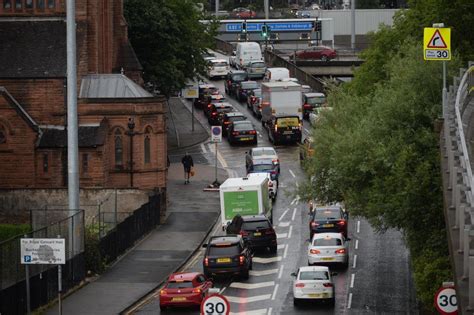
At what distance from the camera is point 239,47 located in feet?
405

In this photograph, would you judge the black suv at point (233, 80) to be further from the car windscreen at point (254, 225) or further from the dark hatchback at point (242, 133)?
the car windscreen at point (254, 225)

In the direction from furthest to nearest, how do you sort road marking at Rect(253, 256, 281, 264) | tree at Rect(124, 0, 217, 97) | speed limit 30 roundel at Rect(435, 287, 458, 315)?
1. tree at Rect(124, 0, 217, 97)
2. road marking at Rect(253, 256, 281, 264)
3. speed limit 30 roundel at Rect(435, 287, 458, 315)

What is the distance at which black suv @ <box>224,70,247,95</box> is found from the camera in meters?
109

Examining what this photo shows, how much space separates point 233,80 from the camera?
109 meters

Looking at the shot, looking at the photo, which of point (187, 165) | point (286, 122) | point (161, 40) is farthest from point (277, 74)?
point (187, 165)

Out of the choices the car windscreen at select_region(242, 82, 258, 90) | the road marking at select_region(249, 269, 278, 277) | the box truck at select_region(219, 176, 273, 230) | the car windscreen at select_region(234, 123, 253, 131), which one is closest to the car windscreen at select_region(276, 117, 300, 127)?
the car windscreen at select_region(234, 123, 253, 131)

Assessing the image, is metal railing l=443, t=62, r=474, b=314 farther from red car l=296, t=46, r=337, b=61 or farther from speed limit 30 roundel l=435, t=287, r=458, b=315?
red car l=296, t=46, r=337, b=61

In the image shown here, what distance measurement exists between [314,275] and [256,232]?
9985 millimetres

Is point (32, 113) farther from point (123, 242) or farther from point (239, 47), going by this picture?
point (239, 47)

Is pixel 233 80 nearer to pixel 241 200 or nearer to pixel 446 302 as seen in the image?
pixel 241 200

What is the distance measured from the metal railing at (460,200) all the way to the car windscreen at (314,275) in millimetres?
7488

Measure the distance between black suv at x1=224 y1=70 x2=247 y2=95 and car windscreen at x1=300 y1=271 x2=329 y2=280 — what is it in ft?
206

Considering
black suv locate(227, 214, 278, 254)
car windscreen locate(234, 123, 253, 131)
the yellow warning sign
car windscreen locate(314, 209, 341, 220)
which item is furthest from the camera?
car windscreen locate(234, 123, 253, 131)

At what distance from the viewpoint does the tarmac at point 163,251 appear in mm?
46875
